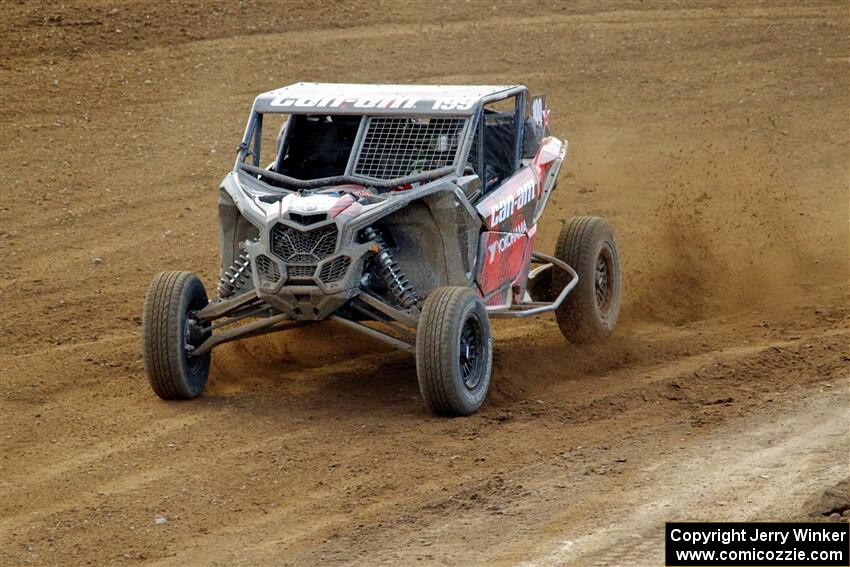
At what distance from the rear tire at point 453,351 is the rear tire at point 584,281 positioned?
1828 millimetres

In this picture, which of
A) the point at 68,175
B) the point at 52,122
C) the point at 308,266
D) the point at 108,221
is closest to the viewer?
the point at 308,266

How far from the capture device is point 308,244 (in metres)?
9.32

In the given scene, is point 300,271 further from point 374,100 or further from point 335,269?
point 374,100

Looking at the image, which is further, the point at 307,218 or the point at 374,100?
the point at 374,100

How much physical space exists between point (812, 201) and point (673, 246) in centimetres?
304

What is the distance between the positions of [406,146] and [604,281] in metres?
2.34

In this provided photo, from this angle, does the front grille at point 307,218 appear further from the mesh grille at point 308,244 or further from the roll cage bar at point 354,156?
the roll cage bar at point 354,156

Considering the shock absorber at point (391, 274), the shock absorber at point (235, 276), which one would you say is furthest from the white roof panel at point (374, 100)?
the shock absorber at point (235, 276)

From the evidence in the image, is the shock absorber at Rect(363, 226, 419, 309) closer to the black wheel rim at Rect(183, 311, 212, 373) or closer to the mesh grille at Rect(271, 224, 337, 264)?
the mesh grille at Rect(271, 224, 337, 264)

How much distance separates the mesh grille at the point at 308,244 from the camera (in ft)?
30.5

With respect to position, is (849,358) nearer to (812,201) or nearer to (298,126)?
(298,126)

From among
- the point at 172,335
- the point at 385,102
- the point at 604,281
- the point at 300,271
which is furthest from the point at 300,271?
the point at 604,281

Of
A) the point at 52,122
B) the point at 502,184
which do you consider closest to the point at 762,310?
the point at 502,184

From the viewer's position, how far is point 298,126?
10734 millimetres
